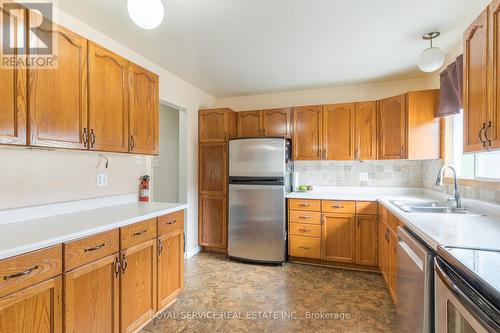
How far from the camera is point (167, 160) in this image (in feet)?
13.7

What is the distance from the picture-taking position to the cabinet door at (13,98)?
4.04ft

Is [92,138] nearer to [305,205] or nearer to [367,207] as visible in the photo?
[305,205]

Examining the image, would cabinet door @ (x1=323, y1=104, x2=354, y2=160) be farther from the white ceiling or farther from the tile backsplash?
the white ceiling

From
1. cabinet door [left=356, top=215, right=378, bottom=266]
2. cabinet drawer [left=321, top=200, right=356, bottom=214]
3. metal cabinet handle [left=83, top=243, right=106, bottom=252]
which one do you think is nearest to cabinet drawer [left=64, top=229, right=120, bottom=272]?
metal cabinet handle [left=83, top=243, right=106, bottom=252]

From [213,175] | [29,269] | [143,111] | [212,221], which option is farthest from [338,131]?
[29,269]

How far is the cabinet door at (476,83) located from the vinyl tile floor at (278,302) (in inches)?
59.9

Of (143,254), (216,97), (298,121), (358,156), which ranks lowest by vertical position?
(143,254)

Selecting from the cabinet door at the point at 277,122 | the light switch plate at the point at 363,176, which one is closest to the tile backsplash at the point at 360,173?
the light switch plate at the point at 363,176

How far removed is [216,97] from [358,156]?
244 cm

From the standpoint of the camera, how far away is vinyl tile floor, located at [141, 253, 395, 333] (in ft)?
6.24

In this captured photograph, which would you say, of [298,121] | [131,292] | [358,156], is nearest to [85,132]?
[131,292]

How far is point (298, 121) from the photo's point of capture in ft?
11.2

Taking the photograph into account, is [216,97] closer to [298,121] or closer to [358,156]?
[298,121]

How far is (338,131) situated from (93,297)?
3.07m
